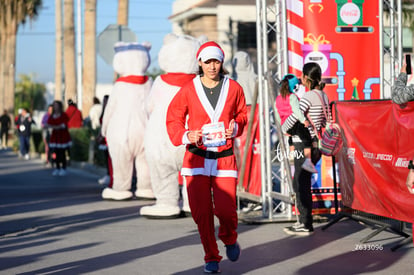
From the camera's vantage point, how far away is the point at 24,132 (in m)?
29.5

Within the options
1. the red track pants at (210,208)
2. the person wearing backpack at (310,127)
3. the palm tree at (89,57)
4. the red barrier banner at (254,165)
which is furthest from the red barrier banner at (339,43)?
the palm tree at (89,57)

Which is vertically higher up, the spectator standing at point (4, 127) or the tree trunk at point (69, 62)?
the tree trunk at point (69, 62)

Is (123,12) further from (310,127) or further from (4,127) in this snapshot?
(310,127)

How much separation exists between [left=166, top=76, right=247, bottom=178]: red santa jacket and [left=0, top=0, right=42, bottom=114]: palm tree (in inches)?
1826

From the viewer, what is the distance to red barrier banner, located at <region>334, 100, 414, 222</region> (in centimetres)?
830

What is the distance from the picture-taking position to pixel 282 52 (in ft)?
35.1

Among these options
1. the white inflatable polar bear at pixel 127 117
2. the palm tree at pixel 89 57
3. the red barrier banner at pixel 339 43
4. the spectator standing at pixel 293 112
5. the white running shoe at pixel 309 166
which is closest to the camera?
the white running shoe at pixel 309 166

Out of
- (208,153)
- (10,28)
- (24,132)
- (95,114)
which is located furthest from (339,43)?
(10,28)

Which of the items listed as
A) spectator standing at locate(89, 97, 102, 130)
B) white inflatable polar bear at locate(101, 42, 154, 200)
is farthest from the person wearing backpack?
spectator standing at locate(89, 97, 102, 130)

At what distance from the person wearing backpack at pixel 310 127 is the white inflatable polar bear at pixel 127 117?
461 centimetres

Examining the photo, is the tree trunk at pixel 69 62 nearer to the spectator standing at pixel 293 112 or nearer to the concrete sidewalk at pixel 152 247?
the concrete sidewalk at pixel 152 247

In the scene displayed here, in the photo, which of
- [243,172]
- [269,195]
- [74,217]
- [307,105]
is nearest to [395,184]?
[307,105]

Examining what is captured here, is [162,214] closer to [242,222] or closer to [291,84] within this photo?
[242,222]

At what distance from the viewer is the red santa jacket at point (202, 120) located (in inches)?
291
